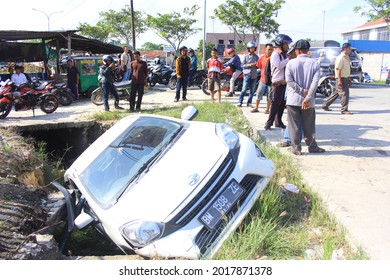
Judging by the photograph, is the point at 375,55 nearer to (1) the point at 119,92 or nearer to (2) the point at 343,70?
(2) the point at 343,70

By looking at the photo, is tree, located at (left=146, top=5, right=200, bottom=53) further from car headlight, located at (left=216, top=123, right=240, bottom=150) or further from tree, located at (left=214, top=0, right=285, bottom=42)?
car headlight, located at (left=216, top=123, right=240, bottom=150)

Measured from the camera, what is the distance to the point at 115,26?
4122 cm

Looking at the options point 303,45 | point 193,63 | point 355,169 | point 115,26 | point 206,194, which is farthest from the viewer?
point 115,26

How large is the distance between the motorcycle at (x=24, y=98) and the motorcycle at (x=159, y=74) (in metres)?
7.45

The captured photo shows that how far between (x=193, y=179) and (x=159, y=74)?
15.8 meters

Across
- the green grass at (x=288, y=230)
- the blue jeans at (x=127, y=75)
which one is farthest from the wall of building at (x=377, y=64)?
the green grass at (x=288, y=230)

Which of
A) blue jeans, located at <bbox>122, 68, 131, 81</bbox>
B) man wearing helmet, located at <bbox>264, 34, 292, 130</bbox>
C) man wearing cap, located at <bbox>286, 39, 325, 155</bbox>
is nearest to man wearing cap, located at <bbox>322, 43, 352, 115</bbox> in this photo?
man wearing helmet, located at <bbox>264, 34, 292, 130</bbox>

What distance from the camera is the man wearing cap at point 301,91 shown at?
5.19m

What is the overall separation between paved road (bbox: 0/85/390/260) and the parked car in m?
0.92

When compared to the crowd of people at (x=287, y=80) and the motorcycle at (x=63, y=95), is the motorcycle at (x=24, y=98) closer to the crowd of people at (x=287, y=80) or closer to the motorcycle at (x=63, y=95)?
the motorcycle at (x=63, y=95)

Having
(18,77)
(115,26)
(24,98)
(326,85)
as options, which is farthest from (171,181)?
(115,26)

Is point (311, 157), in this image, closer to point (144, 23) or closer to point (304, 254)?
point (304, 254)

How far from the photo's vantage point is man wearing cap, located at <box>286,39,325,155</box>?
5.19 meters

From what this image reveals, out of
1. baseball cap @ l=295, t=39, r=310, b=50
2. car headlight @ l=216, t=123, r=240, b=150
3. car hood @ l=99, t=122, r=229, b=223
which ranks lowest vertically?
car hood @ l=99, t=122, r=229, b=223
